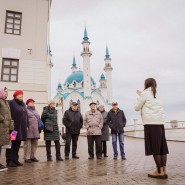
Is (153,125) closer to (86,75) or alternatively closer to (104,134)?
(104,134)

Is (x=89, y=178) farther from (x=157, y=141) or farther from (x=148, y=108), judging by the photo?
(x=148, y=108)

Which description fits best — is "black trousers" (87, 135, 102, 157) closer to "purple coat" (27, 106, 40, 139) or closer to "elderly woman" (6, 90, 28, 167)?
"purple coat" (27, 106, 40, 139)

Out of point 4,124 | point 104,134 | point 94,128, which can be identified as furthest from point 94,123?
point 4,124

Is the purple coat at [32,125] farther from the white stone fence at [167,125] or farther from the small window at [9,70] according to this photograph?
the white stone fence at [167,125]

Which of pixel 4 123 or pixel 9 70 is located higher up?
pixel 9 70

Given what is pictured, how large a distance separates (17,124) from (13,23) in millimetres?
9837

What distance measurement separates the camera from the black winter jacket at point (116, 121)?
7848 mm

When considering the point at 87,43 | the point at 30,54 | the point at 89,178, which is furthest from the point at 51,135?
the point at 87,43

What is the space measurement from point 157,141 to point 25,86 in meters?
10.9

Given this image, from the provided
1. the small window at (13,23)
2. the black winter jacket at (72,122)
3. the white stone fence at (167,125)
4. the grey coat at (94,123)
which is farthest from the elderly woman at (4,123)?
the white stone fence at (167,125)

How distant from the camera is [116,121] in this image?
7.93 meters

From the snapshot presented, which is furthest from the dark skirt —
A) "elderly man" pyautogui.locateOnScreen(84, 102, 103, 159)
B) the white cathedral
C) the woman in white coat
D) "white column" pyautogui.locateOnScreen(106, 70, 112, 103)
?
"white column" pyautogui.locateOnScreen(106, 70, 112, 103)

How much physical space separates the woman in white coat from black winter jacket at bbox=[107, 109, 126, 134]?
3130 mm

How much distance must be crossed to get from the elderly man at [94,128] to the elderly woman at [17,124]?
2.27 meters
